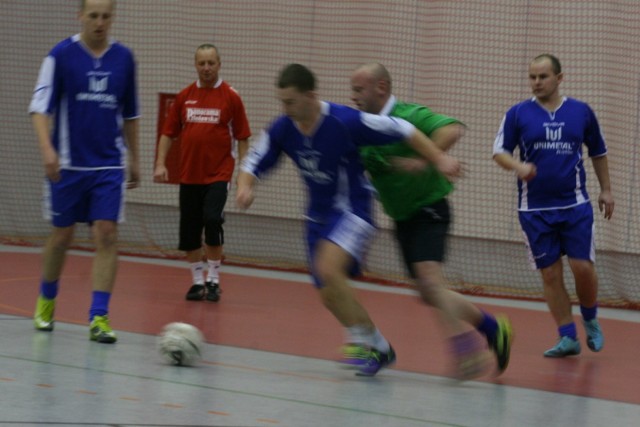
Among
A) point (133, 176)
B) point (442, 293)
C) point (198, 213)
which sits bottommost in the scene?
point (442, 293)

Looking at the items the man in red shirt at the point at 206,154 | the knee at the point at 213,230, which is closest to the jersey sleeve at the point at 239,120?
the man in red shirt at the point at 206,154

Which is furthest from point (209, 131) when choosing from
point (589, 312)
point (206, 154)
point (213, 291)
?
point (589, 312)

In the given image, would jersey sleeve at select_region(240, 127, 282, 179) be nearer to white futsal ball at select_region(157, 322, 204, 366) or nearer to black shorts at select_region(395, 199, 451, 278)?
black shorts at select_region(395, 199, 451, 278)

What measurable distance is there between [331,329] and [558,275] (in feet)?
5.13

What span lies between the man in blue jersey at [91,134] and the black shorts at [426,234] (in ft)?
5.50

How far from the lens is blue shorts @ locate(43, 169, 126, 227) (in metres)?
6.62

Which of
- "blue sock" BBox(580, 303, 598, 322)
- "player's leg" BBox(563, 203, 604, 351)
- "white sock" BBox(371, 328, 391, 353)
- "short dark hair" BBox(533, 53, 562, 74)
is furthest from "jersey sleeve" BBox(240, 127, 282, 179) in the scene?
"blue sock" BBox(580, 303, 598, 322)

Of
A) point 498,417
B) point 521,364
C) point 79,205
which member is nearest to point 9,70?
point 79,205

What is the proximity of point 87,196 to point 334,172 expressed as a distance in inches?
64.7

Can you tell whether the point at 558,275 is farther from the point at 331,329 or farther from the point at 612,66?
the point at 612,66

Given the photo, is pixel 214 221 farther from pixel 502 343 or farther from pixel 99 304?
pixel 502 343

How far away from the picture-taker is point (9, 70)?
565 inches

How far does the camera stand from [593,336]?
7.42 m

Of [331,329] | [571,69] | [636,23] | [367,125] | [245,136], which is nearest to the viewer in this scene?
[367,125]
